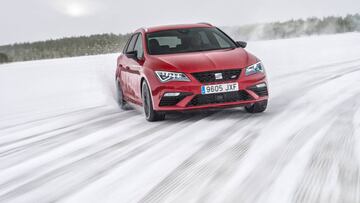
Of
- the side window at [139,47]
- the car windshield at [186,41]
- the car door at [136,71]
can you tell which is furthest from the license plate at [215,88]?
the side window at [139,47]

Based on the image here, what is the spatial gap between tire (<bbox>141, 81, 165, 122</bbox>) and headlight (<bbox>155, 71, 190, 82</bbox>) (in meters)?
0.42

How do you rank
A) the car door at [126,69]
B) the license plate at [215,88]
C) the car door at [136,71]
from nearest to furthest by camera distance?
the license plate at [215,88] → the car door at [136,71] → the car door at [126,69]

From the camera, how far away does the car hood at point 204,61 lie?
342 inches

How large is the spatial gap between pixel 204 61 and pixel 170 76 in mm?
561

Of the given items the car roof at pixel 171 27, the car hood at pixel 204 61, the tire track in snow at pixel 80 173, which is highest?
the car roof at pixel 171 27

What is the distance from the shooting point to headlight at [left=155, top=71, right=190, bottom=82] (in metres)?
8.66

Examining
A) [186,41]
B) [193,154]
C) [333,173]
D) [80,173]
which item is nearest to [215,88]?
[186,41]

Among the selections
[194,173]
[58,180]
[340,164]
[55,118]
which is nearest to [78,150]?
[58,180]

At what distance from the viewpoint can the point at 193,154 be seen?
5980mm

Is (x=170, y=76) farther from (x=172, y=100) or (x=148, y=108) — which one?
(x=148, y=108)

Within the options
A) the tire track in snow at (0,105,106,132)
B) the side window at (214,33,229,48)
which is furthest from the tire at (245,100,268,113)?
the tire track in snow at (0,105,106,132)

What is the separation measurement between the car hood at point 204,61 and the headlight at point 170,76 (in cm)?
6

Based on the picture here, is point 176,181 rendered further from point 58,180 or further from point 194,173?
point 58,180

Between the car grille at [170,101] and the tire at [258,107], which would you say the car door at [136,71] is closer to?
the car grille at [170,101]
